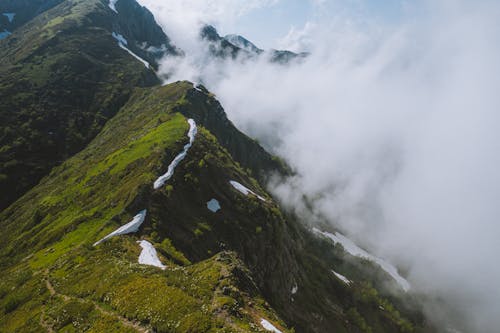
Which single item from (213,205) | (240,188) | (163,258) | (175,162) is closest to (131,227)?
(163,258)

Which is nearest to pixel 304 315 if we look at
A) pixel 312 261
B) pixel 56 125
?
pixel 312 261

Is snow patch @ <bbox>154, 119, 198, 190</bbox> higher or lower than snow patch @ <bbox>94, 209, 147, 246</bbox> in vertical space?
higher

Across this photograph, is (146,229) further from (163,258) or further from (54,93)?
(54,93)

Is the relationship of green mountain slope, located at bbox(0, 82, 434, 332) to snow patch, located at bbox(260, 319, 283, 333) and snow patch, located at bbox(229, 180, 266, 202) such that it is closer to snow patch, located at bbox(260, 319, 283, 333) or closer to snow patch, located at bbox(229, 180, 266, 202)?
snow patch, located at bbox(260, 319, 283, 333)

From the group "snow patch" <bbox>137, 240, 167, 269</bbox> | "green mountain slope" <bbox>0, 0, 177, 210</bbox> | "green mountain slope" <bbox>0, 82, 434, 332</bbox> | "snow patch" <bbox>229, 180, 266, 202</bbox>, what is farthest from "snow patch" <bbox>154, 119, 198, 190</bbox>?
"green mountain slope" <bbox>0, 0, 177, 210</bbox>

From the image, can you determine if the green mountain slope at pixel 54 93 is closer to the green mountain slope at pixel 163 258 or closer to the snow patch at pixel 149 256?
the green mountain slope at pixel 163 258

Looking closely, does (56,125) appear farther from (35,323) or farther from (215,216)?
(35,323)
